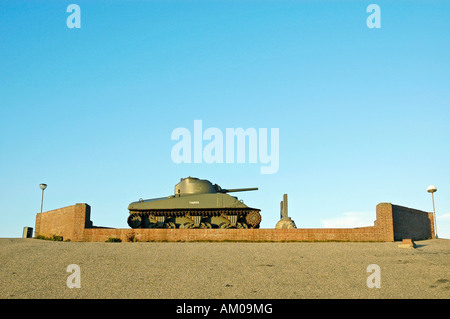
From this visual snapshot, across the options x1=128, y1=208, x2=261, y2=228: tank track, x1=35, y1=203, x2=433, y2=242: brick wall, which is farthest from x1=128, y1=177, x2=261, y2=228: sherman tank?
x1=35, y1=203, x2=433, y2=242: brick wall

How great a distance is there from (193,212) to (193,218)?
34 cm

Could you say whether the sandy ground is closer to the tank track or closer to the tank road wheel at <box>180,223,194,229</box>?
the tank track

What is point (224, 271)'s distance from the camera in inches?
507

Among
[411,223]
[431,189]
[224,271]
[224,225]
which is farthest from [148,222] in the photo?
[431,189]

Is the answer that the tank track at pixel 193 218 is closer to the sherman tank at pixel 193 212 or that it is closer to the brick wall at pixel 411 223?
the sherman tank at pixel 193 212

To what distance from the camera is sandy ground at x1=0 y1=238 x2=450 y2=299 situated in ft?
35.3

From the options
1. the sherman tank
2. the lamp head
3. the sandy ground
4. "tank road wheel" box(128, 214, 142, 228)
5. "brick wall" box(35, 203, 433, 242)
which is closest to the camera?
the sandy ground

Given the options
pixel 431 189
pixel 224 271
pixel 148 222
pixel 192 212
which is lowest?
pixel 224 271

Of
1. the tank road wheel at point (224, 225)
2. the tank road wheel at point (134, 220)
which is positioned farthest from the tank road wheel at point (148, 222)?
the tank road wheel at point (224, 225)

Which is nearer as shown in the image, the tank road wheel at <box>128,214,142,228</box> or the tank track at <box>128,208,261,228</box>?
the tank track at <box>128,208,261,228</box>

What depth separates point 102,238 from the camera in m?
20.5

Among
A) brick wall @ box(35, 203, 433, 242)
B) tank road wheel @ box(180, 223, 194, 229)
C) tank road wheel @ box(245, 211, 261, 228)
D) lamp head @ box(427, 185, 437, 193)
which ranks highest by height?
lamp head @ box(427, 185, 437, 193)

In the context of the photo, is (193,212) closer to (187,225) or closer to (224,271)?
(187,225)
